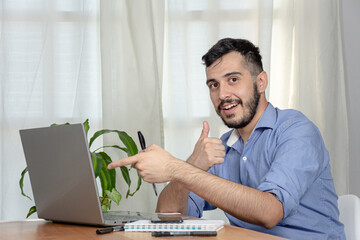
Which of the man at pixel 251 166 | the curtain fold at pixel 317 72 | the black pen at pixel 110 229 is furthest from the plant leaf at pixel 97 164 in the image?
the curtain fold at pixel 317 72

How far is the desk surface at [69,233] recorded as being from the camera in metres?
1.21

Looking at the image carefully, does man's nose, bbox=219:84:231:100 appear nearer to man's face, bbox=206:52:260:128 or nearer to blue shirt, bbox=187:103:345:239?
man's face, bbox=206:52:260:128

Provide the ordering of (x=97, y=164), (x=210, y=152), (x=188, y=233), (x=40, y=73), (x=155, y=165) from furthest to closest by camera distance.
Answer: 1. (x=40, y=73)
2. (x=97, y=164)
3. (x=210, y=152)
4. (x=155, y=165)
5. (x=188, y=233)

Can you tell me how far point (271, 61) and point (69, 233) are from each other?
2139 mm

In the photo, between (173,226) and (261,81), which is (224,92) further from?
(173,226)

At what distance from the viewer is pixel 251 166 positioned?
1823mm

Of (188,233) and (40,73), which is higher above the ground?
(40,73)

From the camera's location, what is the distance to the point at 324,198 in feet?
5.59

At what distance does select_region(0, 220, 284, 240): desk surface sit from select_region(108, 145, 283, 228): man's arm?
0.34 feet

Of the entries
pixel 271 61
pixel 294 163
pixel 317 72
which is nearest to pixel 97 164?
pixel 294 163

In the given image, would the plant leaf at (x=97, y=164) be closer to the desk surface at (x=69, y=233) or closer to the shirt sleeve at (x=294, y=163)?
the desk surface at (x=69, y=233)

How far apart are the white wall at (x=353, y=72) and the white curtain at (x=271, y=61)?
4.3 inches

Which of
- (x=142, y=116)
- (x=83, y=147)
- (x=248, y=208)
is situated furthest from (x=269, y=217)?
(x=142, y=116)

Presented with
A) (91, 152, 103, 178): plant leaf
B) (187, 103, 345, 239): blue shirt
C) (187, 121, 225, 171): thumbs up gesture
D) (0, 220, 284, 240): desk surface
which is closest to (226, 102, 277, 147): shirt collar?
(187, 103, 345, 239): blue shirt
